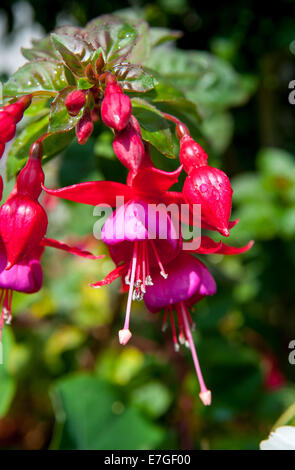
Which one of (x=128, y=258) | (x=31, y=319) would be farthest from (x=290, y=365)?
(x=128, y=258)

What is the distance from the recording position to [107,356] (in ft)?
4.85

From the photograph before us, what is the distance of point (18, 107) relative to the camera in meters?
0.55

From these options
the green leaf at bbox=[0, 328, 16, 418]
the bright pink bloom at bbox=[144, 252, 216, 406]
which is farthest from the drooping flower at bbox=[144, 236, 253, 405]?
the green leaf at bbox=[0, 328, 16, 418]

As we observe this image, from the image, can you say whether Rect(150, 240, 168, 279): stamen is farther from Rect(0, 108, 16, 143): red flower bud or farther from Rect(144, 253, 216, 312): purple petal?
Rect(0, 108, 16, 143): red flower bud

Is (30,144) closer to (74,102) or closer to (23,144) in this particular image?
(23,144)

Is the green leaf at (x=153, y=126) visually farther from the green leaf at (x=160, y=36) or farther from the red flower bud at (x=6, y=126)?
the green leaf at (x=160, y=36)

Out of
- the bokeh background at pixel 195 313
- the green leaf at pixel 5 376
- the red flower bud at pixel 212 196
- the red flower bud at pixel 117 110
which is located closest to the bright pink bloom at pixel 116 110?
the red flower bud at pixel 117 110

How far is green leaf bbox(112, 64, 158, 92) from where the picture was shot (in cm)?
56

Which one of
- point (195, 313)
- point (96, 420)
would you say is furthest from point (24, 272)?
point (195, 313)

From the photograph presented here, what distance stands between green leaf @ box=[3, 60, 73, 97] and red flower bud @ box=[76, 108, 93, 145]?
0.27ft

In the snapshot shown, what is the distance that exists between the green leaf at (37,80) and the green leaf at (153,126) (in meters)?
0.10

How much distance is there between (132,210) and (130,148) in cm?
7

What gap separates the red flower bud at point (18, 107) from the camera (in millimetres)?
542

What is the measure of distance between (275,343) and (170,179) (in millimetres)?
1211
